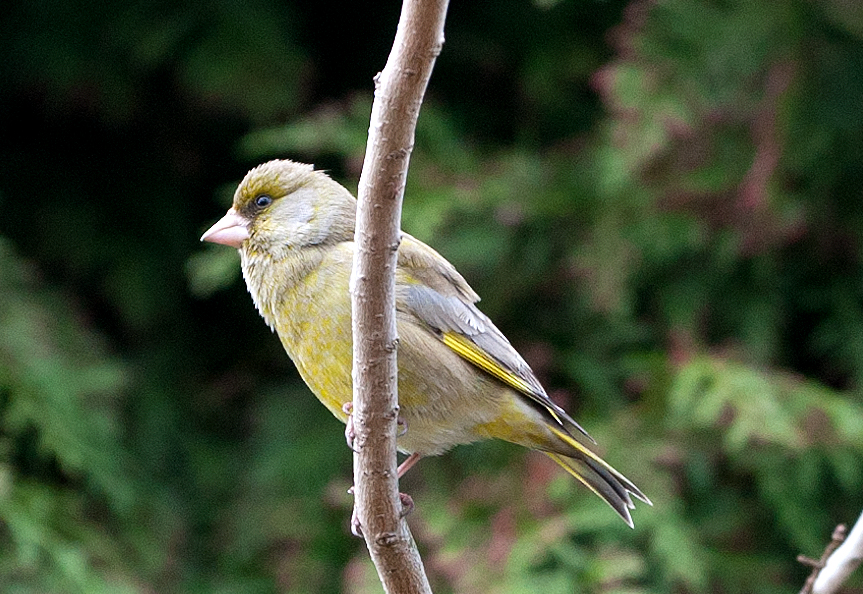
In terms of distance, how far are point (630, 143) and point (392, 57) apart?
2162 mm

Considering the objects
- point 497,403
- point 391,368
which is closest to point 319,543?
point 497,403

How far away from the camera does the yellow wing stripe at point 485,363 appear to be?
7.96 ft

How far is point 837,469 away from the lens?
3.62 m

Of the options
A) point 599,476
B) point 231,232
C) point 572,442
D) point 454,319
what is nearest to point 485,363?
point 454,319

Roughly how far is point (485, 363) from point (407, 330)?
7.2 inches

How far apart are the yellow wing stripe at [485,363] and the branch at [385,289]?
1.52ft

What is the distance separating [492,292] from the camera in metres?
3.87

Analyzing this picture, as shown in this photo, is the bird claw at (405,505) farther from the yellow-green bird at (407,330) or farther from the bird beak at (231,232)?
the bird beak at (231,232)

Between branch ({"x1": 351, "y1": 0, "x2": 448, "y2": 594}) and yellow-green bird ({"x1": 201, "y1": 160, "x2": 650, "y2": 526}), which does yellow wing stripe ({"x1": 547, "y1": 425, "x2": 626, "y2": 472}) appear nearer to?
yellow-green bird ({"x1": 201, "y1": 160, "x2": 650, "y2": 526})

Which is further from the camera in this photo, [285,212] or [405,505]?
[285,212]

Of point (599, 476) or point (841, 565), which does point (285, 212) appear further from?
point (841, 565)

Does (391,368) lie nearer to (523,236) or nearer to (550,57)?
(523,236)

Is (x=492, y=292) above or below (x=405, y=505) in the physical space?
above

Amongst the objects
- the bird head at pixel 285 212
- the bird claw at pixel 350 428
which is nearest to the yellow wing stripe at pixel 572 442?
the bird claw at pixel 350 428
